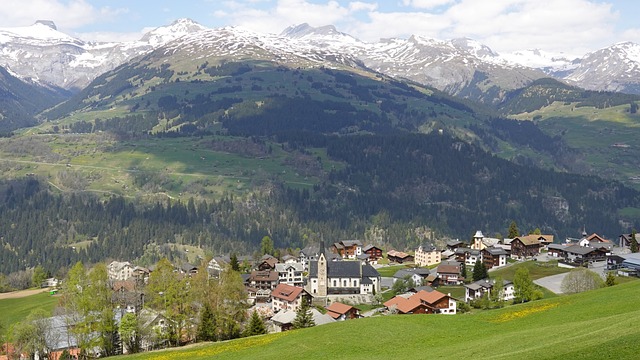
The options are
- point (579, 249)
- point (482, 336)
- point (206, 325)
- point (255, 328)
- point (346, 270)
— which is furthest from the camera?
point (579, 249)

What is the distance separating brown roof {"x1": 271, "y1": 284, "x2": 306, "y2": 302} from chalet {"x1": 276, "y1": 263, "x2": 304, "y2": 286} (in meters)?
21.5

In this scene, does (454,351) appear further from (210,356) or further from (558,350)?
(210,356)

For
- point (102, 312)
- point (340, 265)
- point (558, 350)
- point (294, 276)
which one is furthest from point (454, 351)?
point (294, 276)

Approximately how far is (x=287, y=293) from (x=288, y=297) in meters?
2.44

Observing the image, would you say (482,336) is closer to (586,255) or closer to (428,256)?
(586,255)

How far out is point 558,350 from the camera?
47.5 metres

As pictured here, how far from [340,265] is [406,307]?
42702 mm

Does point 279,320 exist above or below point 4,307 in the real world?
above

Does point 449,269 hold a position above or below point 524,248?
above

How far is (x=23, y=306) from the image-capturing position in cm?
16950

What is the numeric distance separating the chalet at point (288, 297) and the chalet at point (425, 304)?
23.7m

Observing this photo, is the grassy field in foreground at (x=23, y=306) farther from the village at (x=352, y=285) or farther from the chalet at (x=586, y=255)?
the chalet at (x=586, y=255)

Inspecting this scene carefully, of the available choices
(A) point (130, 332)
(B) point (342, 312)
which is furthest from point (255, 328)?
(B) point (342, 312)

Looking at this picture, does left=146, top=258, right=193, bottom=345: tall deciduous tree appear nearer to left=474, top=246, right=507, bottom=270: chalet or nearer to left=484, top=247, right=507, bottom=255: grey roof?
left=484, top=247, right=507, bottom=255: grey roof
